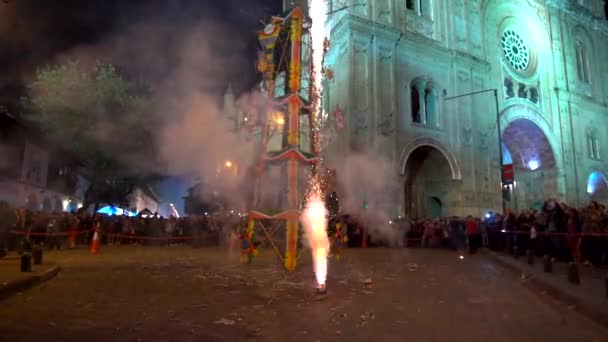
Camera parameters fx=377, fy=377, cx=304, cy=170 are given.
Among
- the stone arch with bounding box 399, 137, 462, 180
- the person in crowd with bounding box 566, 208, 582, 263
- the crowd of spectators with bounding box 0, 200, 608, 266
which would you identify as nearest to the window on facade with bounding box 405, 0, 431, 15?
the stone arch with bounding box 399, 137, 462, 180

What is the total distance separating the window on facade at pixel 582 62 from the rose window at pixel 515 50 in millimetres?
5896

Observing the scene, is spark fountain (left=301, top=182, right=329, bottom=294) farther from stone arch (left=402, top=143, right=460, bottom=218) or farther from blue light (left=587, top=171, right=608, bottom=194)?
blue light (left=587, top=171, right=608, bottom=194)

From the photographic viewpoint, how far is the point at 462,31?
24.0m

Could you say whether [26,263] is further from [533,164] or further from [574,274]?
[533,164]

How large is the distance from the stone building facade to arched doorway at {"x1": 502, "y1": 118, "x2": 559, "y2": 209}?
77 mm

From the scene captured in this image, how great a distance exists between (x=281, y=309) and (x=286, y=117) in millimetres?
4721

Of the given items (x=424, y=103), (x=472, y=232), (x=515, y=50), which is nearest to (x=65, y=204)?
(x=424, y=103)

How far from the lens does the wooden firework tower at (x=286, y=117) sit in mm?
8039

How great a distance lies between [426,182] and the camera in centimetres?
2347

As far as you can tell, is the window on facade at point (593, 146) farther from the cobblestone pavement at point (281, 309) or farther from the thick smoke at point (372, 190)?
the cobblestone pavement at point (281, 309)

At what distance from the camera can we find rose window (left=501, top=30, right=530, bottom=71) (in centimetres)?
2786

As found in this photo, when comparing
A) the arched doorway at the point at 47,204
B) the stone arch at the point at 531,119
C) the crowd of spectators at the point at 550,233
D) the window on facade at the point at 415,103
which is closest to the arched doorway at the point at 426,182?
the window on facade at the point at 415,103

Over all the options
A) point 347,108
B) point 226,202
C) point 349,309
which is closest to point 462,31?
point 347,108

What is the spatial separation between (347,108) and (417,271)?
11474 millimetres
